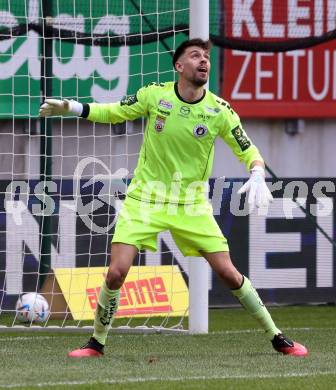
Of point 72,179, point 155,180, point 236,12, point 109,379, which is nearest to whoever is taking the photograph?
point 109,379

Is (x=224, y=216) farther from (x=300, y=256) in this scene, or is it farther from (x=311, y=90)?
(x=311, y=90)

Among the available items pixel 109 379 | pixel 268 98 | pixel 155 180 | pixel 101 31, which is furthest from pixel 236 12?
pixel 109 379

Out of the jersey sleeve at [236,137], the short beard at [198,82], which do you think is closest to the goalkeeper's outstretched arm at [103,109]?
the short beard at [198,82]

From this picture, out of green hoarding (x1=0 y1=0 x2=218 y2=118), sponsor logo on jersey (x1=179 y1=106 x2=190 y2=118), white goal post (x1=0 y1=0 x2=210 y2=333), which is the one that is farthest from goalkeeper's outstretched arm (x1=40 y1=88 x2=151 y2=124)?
green hoarding (x1=0 y1=0 x2=218 y2=118)

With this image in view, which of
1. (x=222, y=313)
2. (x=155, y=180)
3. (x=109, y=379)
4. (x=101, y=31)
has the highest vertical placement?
(x=101, y=31)

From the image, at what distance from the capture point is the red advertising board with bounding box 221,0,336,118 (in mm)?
15672

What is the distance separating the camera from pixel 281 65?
16062 millimetres

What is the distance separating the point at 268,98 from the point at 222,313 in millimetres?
5012

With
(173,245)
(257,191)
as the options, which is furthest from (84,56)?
(257,191)

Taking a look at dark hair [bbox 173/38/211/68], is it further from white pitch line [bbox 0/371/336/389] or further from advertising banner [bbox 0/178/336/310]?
advertising banner [bbox 0/178/336/310]

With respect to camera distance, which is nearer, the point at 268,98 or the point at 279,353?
the point at 279,353

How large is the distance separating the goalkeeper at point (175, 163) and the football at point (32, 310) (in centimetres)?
246

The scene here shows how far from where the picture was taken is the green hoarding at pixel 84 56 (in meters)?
11.6

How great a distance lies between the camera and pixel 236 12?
15562mm
